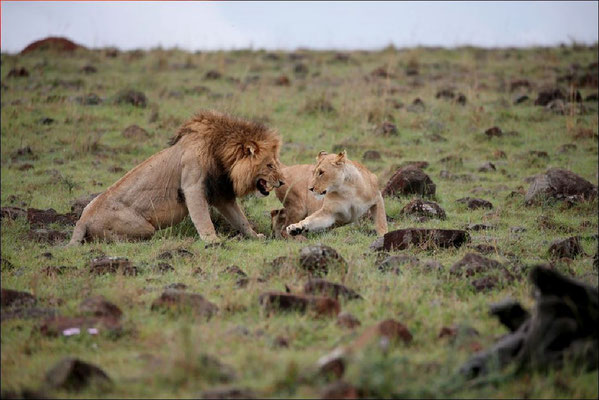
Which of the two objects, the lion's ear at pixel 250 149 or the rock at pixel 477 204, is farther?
the rock at pixel 477 204

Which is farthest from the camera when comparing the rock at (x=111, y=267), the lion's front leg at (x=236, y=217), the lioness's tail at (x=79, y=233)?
the lion's front leg at (x=236, y=217)

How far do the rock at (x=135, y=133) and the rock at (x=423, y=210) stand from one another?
6511mm

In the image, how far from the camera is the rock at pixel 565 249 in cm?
743

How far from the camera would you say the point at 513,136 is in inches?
596

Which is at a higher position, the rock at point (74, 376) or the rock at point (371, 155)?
the rock at point (371, 155)

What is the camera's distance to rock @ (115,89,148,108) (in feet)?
55.5

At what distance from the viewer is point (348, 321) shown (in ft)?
17.6

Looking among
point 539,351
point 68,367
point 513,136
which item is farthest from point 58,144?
point 539,351

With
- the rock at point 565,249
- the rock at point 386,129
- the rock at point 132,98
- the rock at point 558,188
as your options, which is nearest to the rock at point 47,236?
the rock at point 565,249

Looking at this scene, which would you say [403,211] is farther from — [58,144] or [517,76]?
[517,76]

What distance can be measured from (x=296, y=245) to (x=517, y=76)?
14607 millimetres

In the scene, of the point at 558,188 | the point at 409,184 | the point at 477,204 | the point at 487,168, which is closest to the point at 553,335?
the point at 477,204

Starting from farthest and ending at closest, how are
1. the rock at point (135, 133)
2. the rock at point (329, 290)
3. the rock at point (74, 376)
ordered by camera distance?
the rock at point (135, 133) < the rock at point (329, 290) < the rock at point (74, 376)

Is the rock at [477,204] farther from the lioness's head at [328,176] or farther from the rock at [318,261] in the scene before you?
the rock at [318,261]
